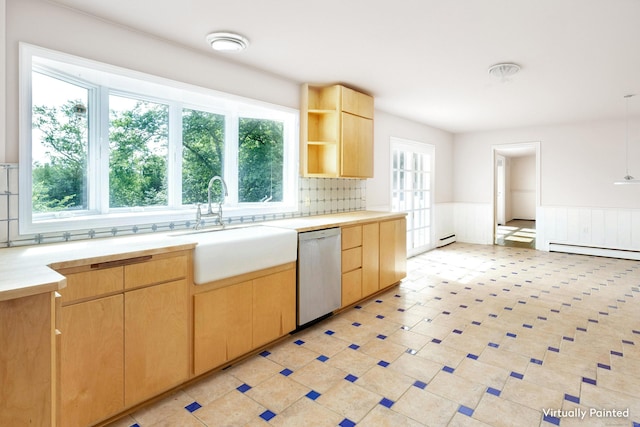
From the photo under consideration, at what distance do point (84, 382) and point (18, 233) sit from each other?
99 cm

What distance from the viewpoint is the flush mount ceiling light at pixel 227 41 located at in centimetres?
262

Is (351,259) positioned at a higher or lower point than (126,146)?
lower

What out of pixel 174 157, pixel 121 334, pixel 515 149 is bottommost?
pixel 121 334

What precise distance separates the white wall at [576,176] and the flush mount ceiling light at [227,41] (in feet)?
19.4

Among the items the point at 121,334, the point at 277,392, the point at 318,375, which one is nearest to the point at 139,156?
the point at 121,334

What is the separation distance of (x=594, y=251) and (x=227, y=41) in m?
6.89

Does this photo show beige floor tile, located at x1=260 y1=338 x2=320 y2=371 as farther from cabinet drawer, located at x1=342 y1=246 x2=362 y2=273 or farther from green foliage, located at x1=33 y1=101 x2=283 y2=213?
green foliage, located at x1=33 y1=101 x2=283 y2=213

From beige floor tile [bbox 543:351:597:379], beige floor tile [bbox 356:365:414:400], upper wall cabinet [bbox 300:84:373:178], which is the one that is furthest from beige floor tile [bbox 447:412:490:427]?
upper wall cabinet [bbox 300:84:373:178]

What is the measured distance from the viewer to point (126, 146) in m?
2.63

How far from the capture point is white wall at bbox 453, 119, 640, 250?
5859mm

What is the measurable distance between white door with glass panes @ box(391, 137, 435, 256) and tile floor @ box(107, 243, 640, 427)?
2.08 meters

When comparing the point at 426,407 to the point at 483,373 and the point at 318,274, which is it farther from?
the point at 318,274

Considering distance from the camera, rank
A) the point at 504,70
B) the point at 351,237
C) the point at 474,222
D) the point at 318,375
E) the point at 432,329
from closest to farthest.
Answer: the point at 318,375
the point at 432,329
the point at 504,70
the point at 351,237
the point at 474,222

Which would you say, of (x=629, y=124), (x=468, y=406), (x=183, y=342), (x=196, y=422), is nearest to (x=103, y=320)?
(x=183, y=342)
